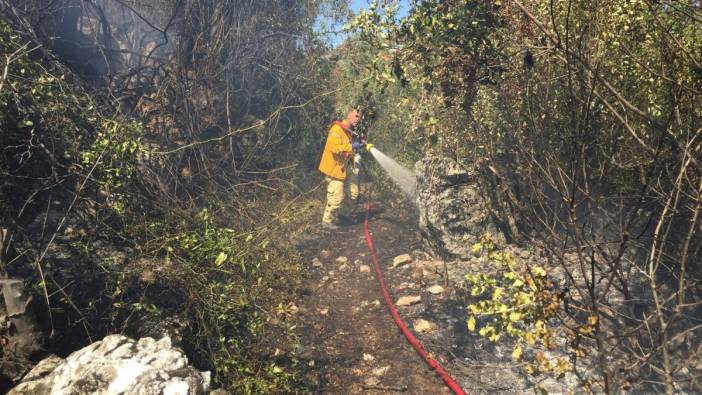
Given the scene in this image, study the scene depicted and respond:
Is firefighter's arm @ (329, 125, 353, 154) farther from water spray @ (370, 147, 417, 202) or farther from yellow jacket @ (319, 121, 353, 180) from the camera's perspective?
water spray @ (370, 147, 417, 202)

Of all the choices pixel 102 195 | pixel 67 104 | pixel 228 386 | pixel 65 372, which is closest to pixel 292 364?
pixel 228 386

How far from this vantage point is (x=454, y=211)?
5.50 m

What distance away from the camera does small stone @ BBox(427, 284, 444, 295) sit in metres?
4.93

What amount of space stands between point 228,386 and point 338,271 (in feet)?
8.57

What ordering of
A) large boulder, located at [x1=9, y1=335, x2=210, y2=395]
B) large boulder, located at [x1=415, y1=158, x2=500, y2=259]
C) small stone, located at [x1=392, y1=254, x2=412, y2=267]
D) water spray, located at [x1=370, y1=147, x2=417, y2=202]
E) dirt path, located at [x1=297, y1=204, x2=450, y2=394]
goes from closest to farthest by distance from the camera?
large boulder, located at [x1=9, y1=335, x2=210, y2=395], dirt path, located at [x1=297, y1=204, x2=450, y2=394], large boulder, located at [x1=415, y1=158, x2=500, y2=259], small stone, located at [x1=392, y1=254, x2=412, y2=267], water spray, located at [x1=370, y1=147, x2=417, y2=202]

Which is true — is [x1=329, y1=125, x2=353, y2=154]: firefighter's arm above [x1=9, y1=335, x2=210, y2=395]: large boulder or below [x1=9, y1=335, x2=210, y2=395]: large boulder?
above

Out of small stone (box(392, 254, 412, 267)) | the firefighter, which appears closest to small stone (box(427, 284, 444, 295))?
small stone (box(392, 254, 412, 267))

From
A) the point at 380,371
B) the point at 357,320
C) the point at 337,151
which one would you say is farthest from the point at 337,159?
the point at 380,371

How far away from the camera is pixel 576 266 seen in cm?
462

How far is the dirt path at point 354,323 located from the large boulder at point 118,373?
51.3 inches

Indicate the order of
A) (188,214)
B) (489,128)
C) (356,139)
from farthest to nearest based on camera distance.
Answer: (356,139) < (489,128) < (188,214)

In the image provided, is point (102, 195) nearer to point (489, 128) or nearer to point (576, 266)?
point (489, 128)

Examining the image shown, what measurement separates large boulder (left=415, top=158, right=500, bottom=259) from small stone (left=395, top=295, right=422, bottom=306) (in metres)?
0.89

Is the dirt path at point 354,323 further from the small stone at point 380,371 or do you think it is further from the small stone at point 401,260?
the small stone at point 401,260
